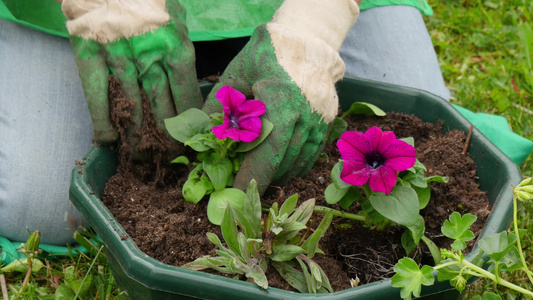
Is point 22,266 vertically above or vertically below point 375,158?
below

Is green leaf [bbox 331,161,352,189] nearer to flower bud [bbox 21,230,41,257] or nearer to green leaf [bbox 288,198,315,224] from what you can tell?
green leaf [bbox 288,198,315,224]

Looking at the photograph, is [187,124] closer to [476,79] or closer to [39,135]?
[39,135]

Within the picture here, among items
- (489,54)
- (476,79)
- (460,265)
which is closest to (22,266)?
(460,265)

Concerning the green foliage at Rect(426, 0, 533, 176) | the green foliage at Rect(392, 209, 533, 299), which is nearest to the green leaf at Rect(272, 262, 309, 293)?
the green foliage at Rect(392, 209, 533, 299)

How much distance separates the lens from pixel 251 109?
3.93ft

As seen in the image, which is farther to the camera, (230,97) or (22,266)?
(22,266)

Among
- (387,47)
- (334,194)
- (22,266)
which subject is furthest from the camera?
(387,47)

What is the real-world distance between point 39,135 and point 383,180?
1.25 meters

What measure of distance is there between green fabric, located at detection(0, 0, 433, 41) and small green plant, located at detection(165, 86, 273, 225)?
24.1 inches

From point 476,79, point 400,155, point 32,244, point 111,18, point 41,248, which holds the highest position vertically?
point 111,18

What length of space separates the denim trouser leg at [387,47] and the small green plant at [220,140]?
953 millimetres

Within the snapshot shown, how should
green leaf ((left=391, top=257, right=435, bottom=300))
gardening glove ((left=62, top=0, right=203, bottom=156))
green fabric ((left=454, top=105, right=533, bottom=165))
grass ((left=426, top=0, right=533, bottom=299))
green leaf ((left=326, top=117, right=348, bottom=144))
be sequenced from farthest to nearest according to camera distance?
1. grass ((left=426, top=0, right=533, bottom=299))
2. green fabric ((left=454, top=105, right=533, bottom=165))
3. green leaf ((left=326, top=117, right=348, bottom=144))
4. gardening glove ((left=62, top=0, right=203, bottom=156))
5. green leaf ((left=391, top=257, right=435, bottom=300))

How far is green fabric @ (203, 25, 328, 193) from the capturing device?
1198mm

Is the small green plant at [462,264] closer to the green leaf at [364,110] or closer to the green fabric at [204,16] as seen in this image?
the green leaf at [364,110]
